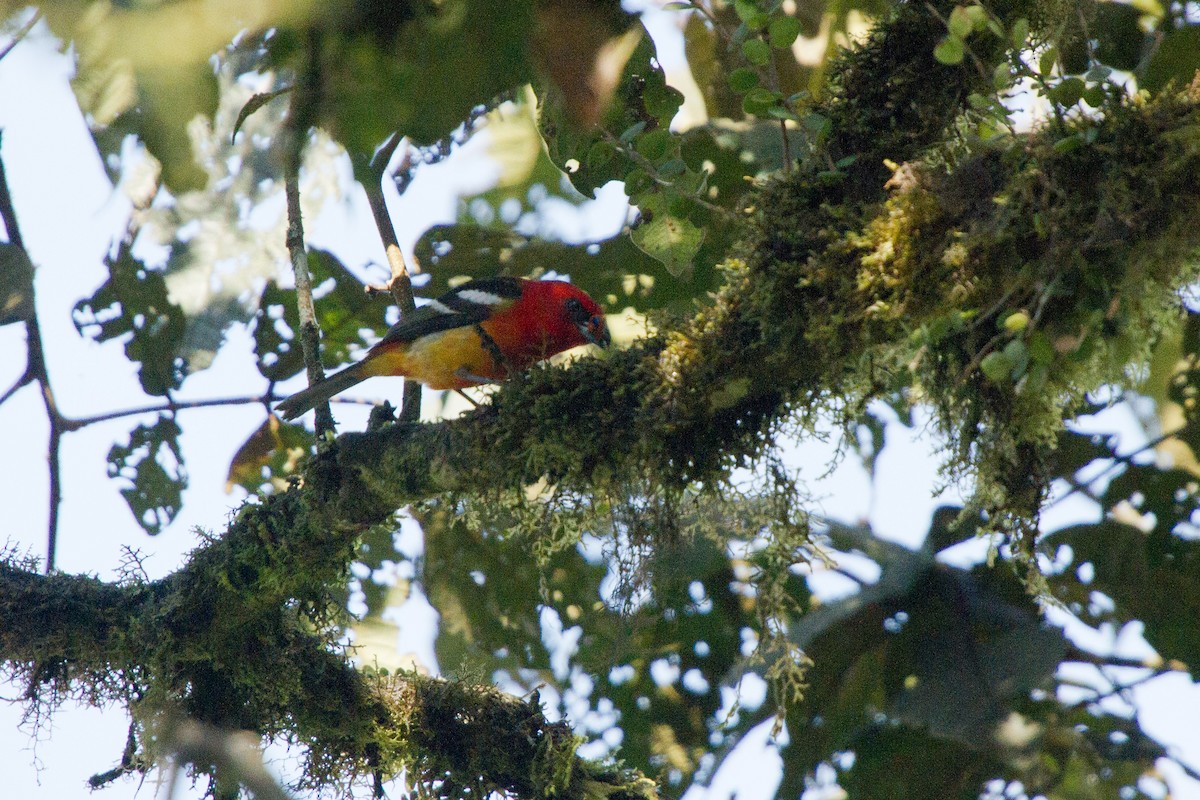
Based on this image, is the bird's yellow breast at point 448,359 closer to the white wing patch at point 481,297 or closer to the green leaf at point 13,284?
the white wing patch at point 481,297

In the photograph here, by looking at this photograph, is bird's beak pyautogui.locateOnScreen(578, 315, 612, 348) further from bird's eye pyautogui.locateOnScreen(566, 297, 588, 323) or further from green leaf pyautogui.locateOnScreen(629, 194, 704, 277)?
green leaf pyautogui.locateOnScreen(629, 194, 704, 277)

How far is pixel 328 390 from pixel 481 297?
0.75 meters

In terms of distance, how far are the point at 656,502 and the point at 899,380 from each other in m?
2.18

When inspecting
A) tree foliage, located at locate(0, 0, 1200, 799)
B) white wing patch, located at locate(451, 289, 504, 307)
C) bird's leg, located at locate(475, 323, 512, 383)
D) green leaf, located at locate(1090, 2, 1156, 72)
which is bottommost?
tree foliage, located at locate(0, 0, 1200, 799)

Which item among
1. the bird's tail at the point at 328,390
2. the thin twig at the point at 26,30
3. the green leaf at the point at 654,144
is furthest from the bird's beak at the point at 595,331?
the thin twig at the point at 26,30

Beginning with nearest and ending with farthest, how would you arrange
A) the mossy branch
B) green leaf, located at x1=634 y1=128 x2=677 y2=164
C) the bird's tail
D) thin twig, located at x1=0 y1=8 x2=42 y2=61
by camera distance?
1. thin twig, located at x1=0 y1=8 x2=42 y2=61
2. green leaf, located at x1=634 y1=128 x2=677 y2=164
3. the mossy branch
4. the bird's tail

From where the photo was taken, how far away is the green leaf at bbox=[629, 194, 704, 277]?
9.55 feet

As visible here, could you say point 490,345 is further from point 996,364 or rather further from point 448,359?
point 996,364

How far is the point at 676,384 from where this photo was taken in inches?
98.4

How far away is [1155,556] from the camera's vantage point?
525cm

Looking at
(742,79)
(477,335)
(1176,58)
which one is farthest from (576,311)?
(1176,58)

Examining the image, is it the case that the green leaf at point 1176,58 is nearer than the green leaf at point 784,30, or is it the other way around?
the green leaf at point 784,30

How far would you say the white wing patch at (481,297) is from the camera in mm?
4516

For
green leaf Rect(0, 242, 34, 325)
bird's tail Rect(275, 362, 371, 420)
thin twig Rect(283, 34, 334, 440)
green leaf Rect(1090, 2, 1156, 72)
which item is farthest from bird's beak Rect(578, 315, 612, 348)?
green leaf Rect(1090, 2, 1156, 72)
